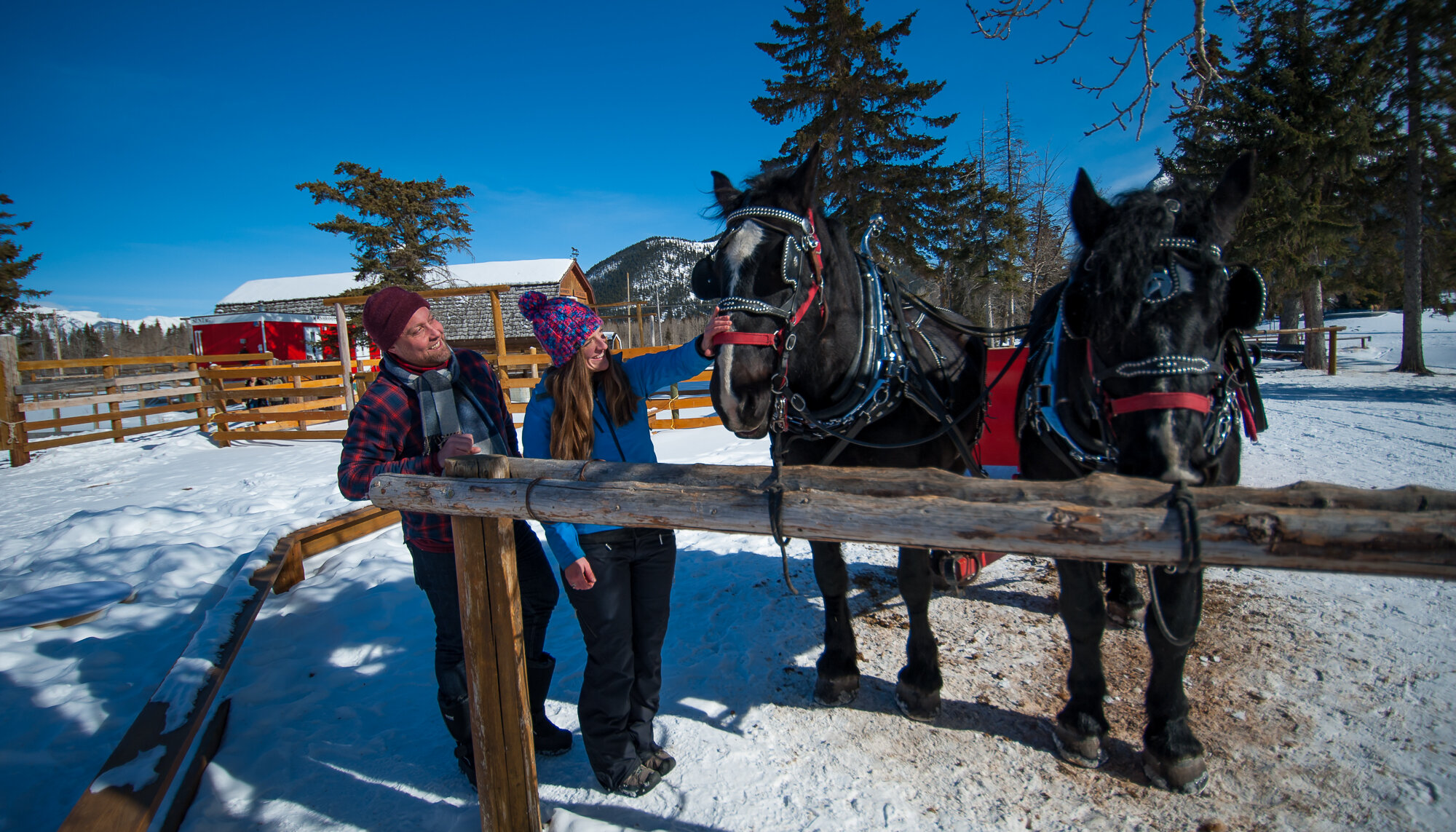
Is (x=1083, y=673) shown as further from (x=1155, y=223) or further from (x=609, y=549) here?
(x=609, y=549)

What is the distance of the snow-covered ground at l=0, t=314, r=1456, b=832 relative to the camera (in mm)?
2066

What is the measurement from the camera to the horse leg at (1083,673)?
2.20m

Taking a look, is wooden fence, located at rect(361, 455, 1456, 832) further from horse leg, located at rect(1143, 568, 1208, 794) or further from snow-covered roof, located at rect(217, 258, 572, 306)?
snow-covered roof, located at rect(217, 258, 572, 306)

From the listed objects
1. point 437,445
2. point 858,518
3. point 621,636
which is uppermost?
point 437,445

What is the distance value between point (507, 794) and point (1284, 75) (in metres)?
20.3

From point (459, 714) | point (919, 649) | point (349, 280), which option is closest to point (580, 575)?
Result: point (459, 714)

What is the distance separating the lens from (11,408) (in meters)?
9.39

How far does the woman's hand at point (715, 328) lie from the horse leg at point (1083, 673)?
1.59 m

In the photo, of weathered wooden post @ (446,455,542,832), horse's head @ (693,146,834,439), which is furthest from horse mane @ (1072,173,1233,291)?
weathered wooden post @ (446,455,542,832)

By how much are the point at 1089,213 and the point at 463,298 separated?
95.0ft

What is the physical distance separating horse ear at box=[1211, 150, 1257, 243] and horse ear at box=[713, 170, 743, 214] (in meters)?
1.64

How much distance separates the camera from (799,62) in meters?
12.3

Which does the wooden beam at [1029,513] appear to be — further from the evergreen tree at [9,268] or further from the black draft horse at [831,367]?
the evergreen tree at [9,268]

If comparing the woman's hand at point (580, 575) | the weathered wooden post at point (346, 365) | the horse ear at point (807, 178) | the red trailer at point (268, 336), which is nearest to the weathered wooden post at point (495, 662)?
the woman's hand at point (580, 575)
